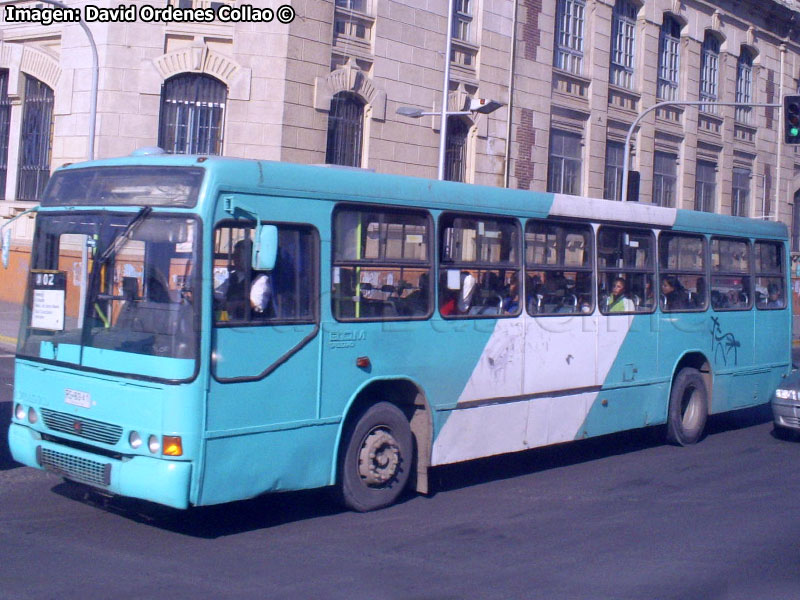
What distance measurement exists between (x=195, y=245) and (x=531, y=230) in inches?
151

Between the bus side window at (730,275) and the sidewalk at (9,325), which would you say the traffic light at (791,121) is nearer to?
the bus side window at (730,275)

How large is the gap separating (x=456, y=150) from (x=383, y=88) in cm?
314

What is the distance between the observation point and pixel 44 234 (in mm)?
7504

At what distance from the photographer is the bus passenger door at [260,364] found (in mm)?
6695

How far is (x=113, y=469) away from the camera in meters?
6.72

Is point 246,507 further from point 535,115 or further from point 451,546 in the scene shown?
Result: point 535,115

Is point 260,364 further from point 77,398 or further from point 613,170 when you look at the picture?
point 613,170

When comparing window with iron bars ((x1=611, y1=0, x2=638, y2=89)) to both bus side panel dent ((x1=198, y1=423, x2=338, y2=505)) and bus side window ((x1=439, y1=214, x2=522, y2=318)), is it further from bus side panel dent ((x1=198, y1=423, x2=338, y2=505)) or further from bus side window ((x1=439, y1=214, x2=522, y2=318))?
bus side panel dent ((x1=198, y1=423, x2=338, y2=505))

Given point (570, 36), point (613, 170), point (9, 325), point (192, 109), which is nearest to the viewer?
point (192, 109)

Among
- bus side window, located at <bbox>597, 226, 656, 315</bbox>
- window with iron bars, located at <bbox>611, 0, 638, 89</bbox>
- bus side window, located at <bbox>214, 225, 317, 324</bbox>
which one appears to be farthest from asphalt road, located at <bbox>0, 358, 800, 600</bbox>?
window with iron bars, located at <bbox>611, 0, 638, 89</bbox>

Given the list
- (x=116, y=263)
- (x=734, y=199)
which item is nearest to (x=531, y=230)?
(x=116, y=263)

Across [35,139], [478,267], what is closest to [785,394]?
[478,267]

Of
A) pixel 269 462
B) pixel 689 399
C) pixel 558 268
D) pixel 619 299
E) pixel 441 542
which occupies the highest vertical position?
pixel 558 268

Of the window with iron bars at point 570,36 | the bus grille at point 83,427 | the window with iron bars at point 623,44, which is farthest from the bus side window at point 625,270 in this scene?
the window with iron bars at point 623,44
